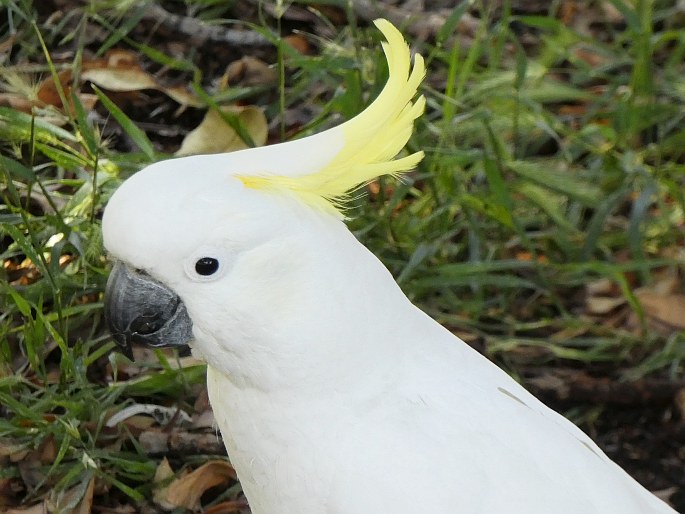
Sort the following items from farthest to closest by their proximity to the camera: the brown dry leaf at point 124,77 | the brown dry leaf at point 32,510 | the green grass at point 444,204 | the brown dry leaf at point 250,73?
1. the brown dry leaf at point 250,73
2. the brown dry leaf at point 124,77
3. the green grass at point 444,204
4. the brown dry leaf at point 32,510

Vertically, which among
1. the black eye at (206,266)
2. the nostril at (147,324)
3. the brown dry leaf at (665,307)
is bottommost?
the brown dry leaf at (665,307)

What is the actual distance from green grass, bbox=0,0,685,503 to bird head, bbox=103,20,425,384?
46cm

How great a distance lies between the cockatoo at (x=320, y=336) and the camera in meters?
1.54

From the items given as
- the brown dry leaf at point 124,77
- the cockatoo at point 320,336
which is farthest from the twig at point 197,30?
the cockatoo at point 320,336

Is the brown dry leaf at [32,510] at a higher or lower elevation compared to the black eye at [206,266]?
lower

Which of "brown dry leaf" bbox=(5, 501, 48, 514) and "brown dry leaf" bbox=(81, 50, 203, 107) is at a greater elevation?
"brown dry leaf" bbox=(81, 50, 203, 107)

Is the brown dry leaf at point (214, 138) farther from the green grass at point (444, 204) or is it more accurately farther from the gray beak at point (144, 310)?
the gray beak at point (144, 310)

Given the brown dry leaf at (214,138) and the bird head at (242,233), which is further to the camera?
the brown dry leaf at (214,138)

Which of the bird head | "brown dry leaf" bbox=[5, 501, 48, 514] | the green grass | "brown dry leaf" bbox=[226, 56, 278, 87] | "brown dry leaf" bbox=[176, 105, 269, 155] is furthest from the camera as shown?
"brown dry leaf" bbox=[226, 56, 278, 87]

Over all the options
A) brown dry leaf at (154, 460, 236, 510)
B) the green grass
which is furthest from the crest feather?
brown dry leaf at (154, 460, 236, 510)

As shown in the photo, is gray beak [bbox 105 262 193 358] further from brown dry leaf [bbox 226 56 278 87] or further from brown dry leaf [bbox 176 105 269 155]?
brown dry leaf [bbox 226 56 278 87]

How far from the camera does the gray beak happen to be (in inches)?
62.4

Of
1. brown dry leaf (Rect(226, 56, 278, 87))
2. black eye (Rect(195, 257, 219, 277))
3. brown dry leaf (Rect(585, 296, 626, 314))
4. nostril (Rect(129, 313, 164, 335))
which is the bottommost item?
brown dry leaf (Rect(585, 296, 626, 314))

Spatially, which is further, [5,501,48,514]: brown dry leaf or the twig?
the twig
